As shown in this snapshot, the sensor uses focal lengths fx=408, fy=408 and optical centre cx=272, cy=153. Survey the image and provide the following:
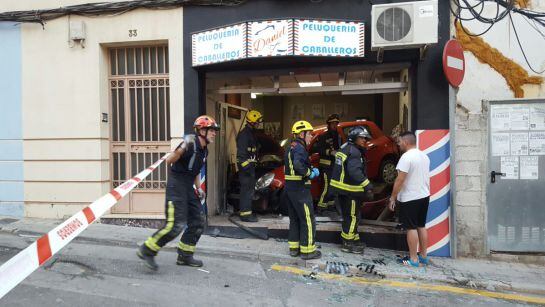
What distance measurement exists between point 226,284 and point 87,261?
201cm

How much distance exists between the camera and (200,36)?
674cm

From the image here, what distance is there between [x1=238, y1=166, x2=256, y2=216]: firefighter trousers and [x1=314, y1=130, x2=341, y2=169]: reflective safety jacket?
1468 mm

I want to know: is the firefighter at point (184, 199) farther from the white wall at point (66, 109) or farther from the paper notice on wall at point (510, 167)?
the paper notice on wall at point (510, 167)

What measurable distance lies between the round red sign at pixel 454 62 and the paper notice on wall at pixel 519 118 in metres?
0.90

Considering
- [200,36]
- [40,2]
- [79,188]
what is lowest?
[79,188]

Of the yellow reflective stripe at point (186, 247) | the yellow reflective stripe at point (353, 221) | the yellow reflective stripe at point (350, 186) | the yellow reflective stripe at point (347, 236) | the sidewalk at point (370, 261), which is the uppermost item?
the yellow reflective stripe at point (350, 186)

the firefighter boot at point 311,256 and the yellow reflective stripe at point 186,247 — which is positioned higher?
the yellow reflective stripe at point 186,247

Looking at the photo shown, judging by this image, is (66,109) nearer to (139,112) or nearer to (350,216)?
(139,112)

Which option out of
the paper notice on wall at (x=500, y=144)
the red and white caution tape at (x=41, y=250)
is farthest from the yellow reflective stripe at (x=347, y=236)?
the red and white caution tape at (x=41, y=250)

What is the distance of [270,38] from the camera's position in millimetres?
6258

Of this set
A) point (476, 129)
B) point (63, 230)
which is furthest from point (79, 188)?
point (476, 129)

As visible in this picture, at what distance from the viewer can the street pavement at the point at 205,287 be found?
4.27m

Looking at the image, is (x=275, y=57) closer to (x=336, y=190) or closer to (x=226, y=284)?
(x=336, y=190)

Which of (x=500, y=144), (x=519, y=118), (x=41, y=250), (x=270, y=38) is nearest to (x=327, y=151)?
(x=270, y=38)
